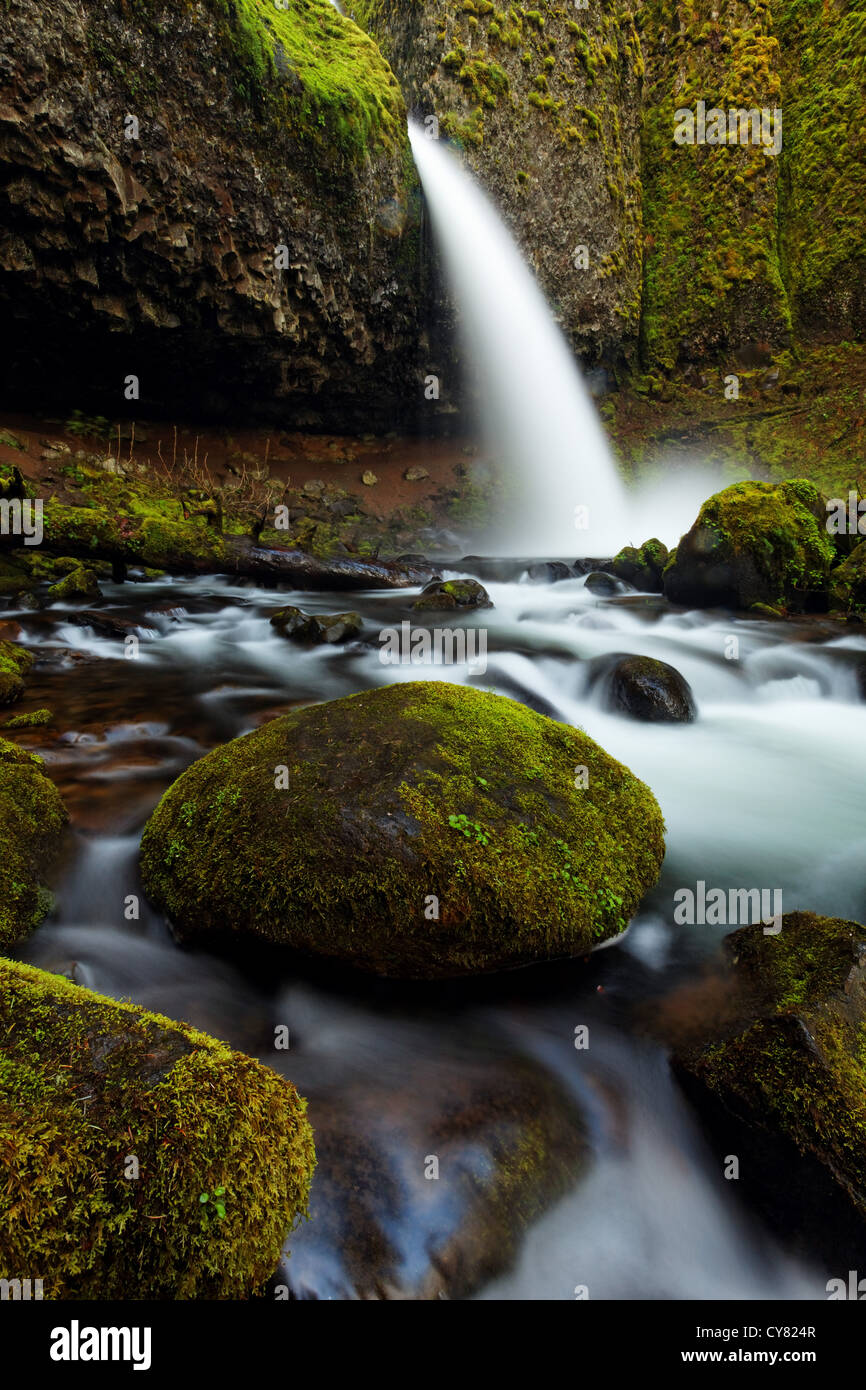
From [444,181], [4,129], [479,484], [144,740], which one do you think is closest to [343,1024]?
[144,740]

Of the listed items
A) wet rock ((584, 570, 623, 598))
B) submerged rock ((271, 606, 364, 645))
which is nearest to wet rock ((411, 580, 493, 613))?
submerged rock ((271, 606, 364, 645))

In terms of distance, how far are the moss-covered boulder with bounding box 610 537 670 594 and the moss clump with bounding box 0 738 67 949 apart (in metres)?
11.3

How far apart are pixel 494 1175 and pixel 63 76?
640 inches

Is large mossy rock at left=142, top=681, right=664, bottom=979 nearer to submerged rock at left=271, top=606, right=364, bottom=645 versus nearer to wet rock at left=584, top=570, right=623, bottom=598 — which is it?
submerged rock at left=271, top=606, right=364, bottom=645

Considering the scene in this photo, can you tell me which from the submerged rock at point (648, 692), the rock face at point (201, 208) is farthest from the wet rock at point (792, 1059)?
the rock face at point (201, 208)

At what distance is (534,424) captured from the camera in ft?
73.4

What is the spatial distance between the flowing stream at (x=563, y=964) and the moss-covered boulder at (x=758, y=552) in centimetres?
190

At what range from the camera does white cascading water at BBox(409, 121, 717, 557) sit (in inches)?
784

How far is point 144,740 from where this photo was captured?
4719 millimetres

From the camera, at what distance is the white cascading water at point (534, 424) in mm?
19906

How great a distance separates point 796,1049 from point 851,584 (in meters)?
9.99

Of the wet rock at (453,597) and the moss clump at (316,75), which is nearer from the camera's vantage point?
the wet rock at (453,597)

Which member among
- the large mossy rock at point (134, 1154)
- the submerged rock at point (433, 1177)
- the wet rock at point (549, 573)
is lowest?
the submerged rock at point (433, 1177)

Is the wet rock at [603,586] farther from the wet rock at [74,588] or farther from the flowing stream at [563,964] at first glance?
the wet rock at [74,588]
